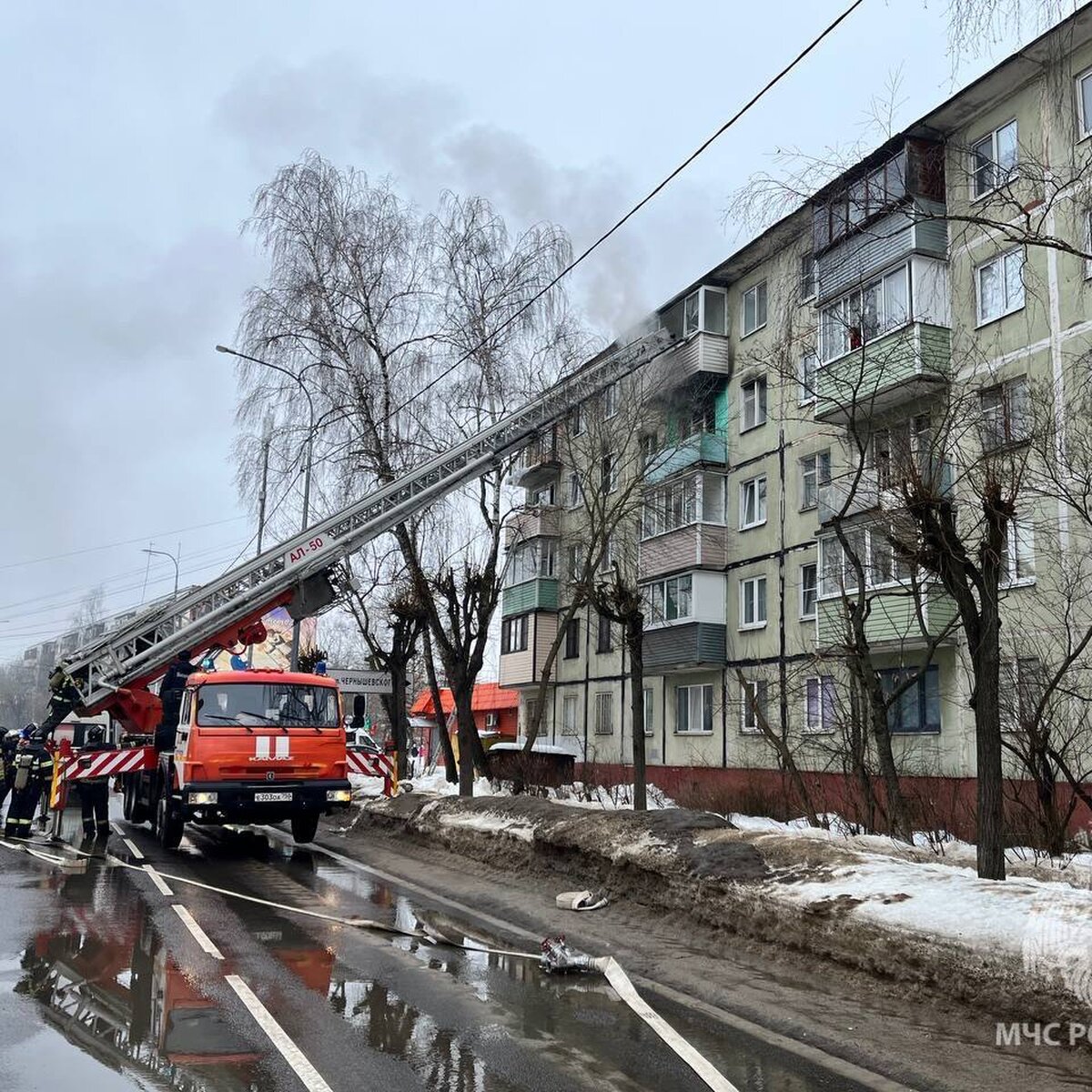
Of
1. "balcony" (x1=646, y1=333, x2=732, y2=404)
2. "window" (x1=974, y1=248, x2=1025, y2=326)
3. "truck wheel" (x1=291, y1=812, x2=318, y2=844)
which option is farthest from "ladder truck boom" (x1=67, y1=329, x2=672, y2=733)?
"balcony" (x1=646, y1=333, x2=732, y2=404)

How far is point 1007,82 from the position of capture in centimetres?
Answer: 2003

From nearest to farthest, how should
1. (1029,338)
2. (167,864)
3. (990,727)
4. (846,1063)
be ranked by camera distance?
1. (846,1063)
2. (990,727)
3. (167,864)
4. (1029,338)

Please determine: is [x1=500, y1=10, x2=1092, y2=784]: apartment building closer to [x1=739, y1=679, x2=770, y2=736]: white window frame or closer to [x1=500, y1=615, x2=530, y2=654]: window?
[x1=739, y1=679, x2=770, y2=736]: white window frame

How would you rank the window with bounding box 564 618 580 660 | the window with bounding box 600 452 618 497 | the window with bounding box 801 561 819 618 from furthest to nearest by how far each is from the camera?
the window with bounding box 564 618 580 660
the window with bounding box 801 561 819 618
the window with bounding box 600 452 618 497

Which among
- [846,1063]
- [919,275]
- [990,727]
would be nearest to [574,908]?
[990,727]

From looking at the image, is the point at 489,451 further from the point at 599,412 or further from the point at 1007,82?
the point at 1007,82

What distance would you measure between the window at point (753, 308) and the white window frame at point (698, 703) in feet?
31.3

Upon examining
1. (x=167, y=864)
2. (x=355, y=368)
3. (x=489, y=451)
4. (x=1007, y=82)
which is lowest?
(x=167, y=864)

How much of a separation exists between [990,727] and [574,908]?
4.35m

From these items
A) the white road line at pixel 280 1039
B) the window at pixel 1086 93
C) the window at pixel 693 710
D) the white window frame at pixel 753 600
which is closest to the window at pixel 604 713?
the window at pixel 693 710

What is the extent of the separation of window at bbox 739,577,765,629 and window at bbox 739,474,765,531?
1.46 m

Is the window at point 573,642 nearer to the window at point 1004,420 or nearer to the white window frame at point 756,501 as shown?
the white window frame at point 756,501

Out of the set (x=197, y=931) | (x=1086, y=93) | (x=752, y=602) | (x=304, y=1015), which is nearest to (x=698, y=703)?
(x=752, y=602)

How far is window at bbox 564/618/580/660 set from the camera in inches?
1401
